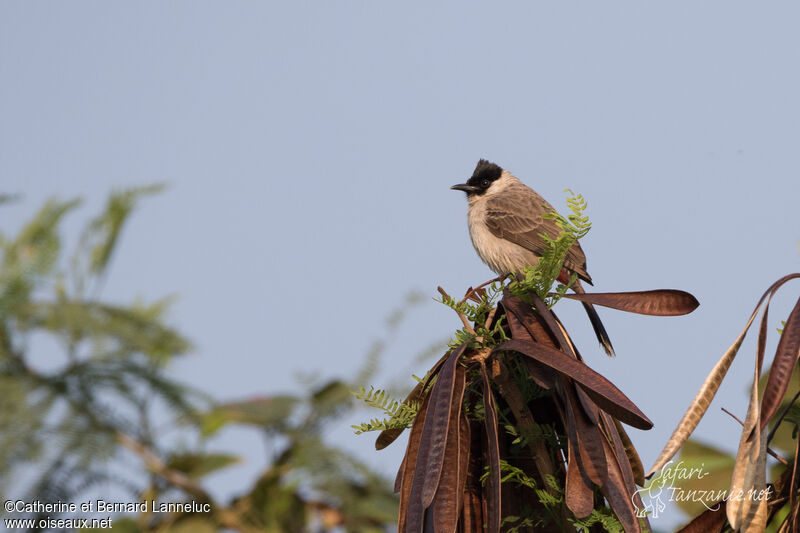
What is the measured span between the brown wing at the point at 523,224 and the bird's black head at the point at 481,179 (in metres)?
0.50

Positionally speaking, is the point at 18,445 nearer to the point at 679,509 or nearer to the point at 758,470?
the point at 758,470

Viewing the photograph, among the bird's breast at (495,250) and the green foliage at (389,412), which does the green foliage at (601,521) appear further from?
the bird's breast at (495,250)

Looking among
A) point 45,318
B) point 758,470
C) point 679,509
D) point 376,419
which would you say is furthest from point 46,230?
point 758,470

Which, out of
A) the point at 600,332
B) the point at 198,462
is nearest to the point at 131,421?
the point at 198,462

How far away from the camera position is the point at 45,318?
13.6 feet

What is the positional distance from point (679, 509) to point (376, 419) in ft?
8.26

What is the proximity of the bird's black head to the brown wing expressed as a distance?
0.50 meters

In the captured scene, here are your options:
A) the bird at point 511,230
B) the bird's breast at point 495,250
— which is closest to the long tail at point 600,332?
the bird at point 511,230

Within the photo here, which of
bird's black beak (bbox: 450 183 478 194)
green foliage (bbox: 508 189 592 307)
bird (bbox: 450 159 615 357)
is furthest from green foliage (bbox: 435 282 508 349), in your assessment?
bird's black beak (bbox: 450 183 478 194)

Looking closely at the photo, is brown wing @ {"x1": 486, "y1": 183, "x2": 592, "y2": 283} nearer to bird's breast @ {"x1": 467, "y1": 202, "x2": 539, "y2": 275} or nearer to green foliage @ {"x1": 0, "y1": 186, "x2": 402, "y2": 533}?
bird's breast @ {"x1": 467, "y1": 202, "x2": 539, "y2": 275}

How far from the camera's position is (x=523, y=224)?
7141 millimetres

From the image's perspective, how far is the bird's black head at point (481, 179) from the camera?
818cm

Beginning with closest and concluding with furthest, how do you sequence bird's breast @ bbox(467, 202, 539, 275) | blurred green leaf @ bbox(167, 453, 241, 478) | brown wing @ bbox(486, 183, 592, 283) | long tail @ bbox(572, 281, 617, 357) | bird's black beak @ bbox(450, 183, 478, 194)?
blurred green leaf @ bbox(167, 453, 241, 478) < long tail @ bbox(572, 281, 617, 357) < brown wing @ bbox(486, 183, 592, 283) < bird's breast @ bbox(467, 202, 539, 275) < bird's black beak @ bbox(450, 183, 478, 194)

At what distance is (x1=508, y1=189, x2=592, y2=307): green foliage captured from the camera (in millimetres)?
2477
